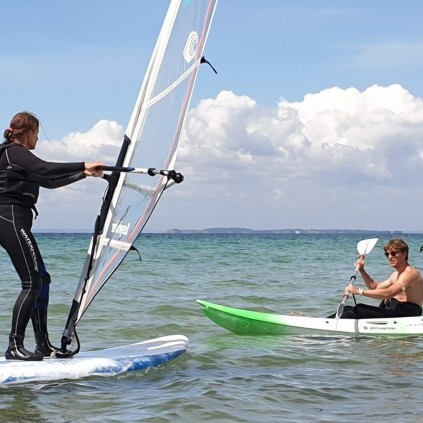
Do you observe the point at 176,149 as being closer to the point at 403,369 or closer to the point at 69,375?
the point at 69,375

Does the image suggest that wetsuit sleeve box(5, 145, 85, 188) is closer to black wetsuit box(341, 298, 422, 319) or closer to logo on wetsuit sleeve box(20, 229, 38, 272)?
logo on wetsuit sleeve box(20, 229, 38, 272)

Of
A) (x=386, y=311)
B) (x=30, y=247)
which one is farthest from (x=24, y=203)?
(x=386, y=311)

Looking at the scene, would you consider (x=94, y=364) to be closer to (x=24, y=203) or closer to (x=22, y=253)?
(x=22, y=253)

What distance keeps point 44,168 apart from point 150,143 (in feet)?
3.14

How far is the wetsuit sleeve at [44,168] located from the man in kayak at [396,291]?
4254 millimetres

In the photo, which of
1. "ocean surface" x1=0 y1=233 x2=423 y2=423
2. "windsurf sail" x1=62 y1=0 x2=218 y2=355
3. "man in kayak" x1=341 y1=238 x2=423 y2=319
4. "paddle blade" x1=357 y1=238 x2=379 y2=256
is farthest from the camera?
"paddle blade" x1=357 y1=238 x2=379 y2=256

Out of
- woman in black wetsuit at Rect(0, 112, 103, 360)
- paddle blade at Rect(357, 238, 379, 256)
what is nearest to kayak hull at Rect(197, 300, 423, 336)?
paddle blade at Rect(357, 238, 379, 256)

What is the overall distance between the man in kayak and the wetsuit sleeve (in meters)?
4.25

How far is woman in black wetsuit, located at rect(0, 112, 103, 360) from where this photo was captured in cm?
515

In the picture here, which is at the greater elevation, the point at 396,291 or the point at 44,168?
the point at 44,168

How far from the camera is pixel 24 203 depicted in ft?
17.6

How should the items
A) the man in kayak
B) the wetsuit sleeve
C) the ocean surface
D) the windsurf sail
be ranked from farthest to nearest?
the man in kayak, the windsurf sail, the ocean surface, the wetsuit sleeve

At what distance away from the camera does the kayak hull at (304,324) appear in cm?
863

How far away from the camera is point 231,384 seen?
6234 millimetres
